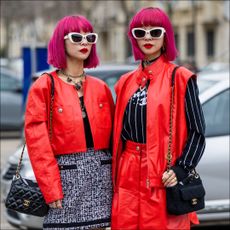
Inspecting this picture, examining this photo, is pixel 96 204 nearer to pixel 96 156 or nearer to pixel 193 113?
pixel 96 156

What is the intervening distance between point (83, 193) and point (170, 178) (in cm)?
52

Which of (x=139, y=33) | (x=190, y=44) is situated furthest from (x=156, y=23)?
(x=190, y=44)

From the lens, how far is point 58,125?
14.0 feet

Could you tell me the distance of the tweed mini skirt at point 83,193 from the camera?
14.0ft

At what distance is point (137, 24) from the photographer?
4273 millimetres

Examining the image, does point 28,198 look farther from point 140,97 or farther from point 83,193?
point 140,97

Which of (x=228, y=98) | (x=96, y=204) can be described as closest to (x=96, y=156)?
(x=96, y=204)

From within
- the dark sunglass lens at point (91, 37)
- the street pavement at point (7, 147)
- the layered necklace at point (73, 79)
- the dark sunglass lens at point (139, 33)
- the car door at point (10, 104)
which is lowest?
the street pavement at point (7, 147)

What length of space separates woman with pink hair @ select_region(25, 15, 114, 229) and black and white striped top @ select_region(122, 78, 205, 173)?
224 mm

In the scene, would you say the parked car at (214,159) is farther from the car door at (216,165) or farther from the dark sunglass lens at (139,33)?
the dark sunglass lens at (139,33)

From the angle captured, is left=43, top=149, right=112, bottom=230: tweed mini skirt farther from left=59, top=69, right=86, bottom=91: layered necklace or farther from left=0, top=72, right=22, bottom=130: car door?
left=0, top=72, right=22, bottom=130: car door

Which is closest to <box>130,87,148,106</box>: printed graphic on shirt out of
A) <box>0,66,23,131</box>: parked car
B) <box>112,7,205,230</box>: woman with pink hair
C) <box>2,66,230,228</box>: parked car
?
<box>112,7,205,230</box>: woman with pink hair

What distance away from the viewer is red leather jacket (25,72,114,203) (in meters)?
Result: 4.17

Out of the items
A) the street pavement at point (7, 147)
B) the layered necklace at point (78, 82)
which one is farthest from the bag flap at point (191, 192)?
the street pavement at point (7, 147)
